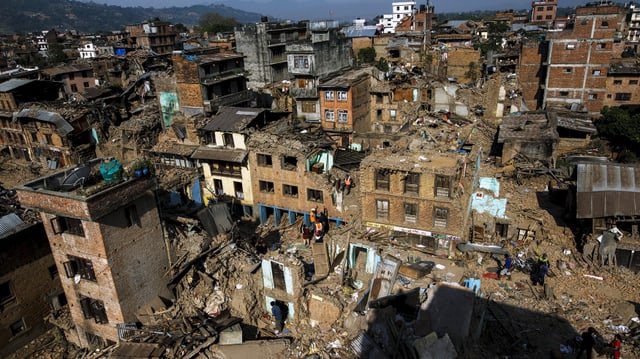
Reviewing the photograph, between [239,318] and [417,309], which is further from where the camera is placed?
[239,318]

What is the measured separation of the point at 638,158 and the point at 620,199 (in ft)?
78.1

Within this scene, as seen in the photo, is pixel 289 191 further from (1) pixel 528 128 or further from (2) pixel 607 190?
(1) pixel 528 128

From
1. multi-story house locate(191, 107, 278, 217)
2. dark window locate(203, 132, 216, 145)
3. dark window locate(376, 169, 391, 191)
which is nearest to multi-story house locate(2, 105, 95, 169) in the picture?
dark window locate(203, 132, 216, 145)

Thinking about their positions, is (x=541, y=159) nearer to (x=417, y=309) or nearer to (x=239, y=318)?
(x=417, y=309)

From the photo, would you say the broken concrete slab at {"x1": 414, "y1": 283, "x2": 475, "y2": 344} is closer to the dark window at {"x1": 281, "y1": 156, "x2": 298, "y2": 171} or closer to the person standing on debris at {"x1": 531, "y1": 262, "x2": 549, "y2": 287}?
the person standing on debris at {"x1": 531, "y1": 262, "x2": 549, "y2": 287}

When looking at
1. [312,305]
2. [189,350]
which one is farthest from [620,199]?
[189,350]

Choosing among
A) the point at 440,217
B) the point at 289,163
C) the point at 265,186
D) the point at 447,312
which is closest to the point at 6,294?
the point at 265,186

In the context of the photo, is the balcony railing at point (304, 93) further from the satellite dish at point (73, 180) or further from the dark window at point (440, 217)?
the satellite dish at point (73, 180)

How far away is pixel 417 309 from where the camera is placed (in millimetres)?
19359

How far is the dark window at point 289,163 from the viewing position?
34.6 m

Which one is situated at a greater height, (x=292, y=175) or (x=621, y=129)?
(x=292, y=175)

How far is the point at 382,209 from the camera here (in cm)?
2702

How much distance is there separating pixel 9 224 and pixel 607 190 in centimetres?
3654

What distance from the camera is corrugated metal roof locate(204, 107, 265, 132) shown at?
1432 inches
